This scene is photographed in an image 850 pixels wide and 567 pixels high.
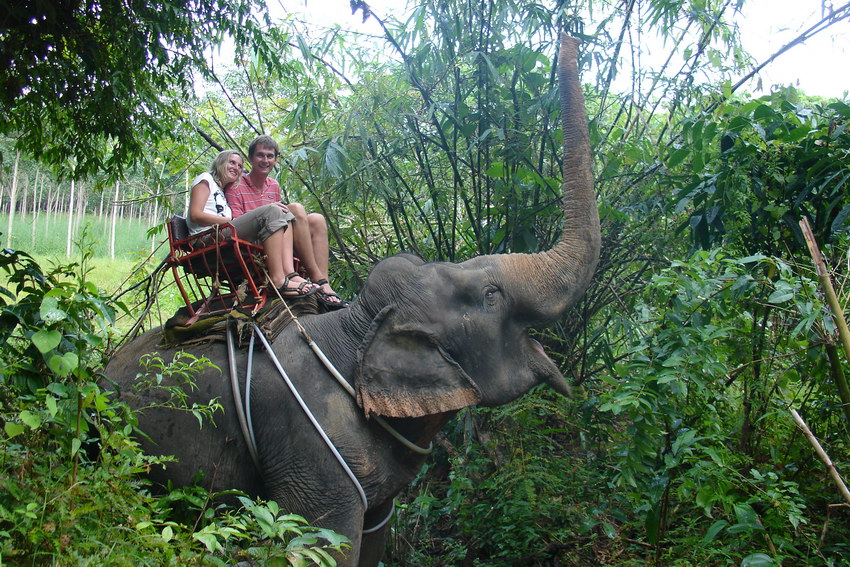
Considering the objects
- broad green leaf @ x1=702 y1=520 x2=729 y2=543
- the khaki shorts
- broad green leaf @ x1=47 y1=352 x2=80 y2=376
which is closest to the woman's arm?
the khaki shorts

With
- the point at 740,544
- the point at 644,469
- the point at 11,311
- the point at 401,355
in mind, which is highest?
the point at 11,311

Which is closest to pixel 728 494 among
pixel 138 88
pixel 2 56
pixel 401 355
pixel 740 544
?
pixel 740 544

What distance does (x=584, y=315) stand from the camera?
500cm

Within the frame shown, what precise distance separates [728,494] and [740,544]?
21 centimetres

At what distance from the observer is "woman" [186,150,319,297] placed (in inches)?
148

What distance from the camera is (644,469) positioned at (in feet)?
10.9

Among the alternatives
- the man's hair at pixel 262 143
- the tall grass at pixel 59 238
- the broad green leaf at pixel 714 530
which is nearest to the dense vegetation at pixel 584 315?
the broad green leaf at pixel 714 530

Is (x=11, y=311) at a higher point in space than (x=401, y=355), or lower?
higher

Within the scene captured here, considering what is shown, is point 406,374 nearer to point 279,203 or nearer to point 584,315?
point 279,203

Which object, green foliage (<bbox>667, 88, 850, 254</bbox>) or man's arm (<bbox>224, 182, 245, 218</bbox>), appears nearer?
green foliage (<bbox>667, 88, 850, 254</bbox>)

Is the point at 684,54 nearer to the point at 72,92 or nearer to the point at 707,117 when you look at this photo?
the point at 707,117

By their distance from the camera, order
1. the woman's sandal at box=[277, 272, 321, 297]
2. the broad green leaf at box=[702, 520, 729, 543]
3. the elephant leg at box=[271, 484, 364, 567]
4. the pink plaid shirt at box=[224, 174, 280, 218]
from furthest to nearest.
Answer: the pink plaid shirt at box=[224, 174, 280, 218] < the woman's sandal at box=[277, 272, 321, 297] < the elephant leg at box=[271, 484, 364, 567] < the broad green leaf at box=[702, 520, 729, 543]

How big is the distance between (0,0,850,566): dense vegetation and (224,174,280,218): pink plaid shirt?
378 mm

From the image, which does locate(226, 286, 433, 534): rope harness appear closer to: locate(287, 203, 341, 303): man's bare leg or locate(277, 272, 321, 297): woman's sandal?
locate(277, 272, 321, 297): woman's sandal
